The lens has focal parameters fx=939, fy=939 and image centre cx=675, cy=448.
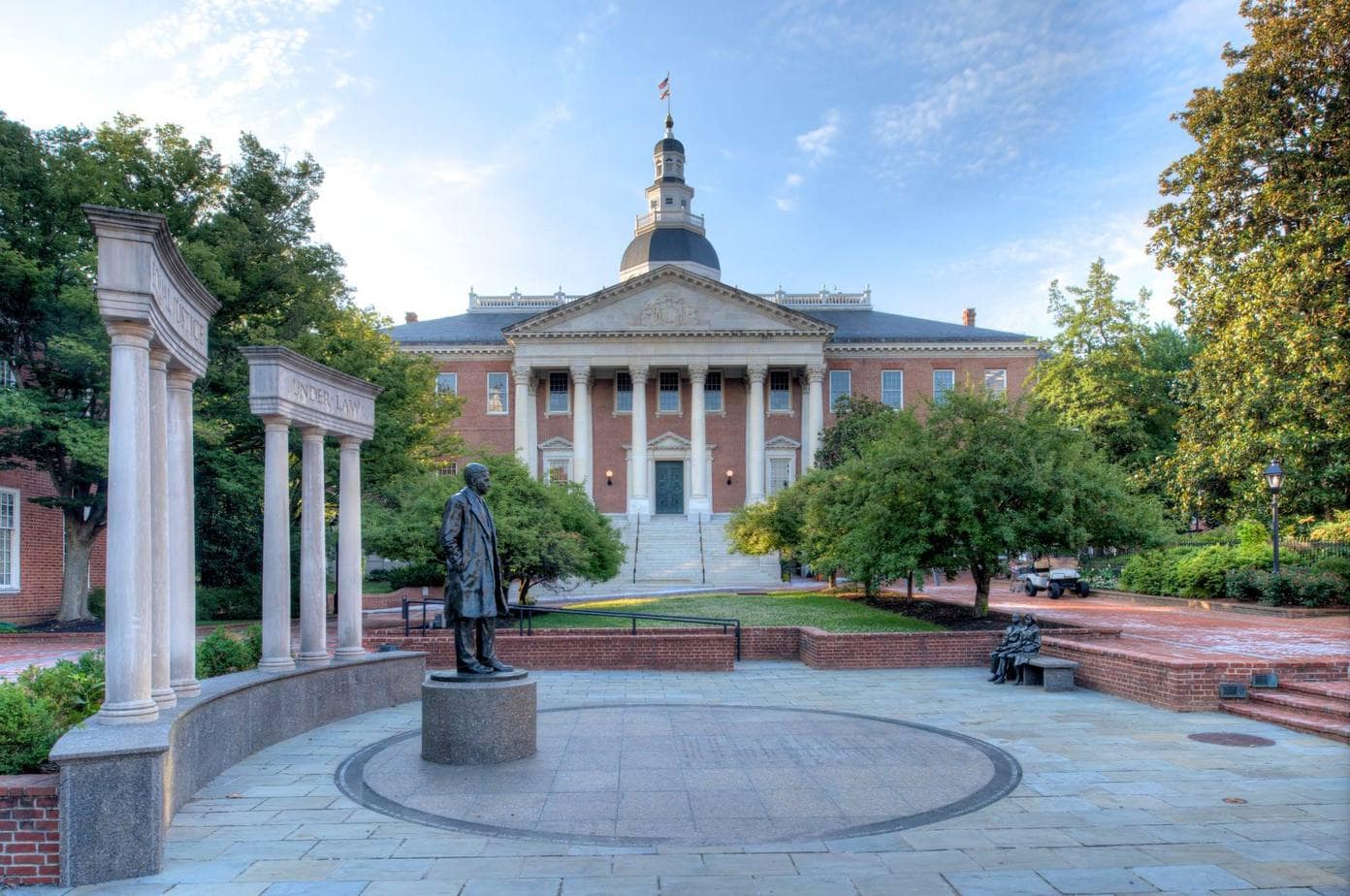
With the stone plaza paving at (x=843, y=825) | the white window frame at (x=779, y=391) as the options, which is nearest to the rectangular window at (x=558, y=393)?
the white window frame at (x=779, y=391)

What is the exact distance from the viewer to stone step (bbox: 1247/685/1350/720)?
1059 cm

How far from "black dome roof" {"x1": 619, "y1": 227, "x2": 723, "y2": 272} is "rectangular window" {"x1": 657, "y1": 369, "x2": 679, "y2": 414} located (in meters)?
14.1

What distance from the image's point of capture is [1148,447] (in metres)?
42.4

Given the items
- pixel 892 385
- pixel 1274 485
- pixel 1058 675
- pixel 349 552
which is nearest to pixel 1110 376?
pixel 892 385

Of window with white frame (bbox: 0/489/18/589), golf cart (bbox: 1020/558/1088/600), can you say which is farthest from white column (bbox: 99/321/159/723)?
golf cart (bbox: 1020/558/1088/600)

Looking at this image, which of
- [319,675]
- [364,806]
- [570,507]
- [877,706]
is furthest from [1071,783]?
[570,507]

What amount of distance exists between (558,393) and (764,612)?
3171 cm

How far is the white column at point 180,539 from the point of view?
8.97 m

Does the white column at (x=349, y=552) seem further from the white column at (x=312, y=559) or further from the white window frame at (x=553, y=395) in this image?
the white window frame at (x=553, y=395)

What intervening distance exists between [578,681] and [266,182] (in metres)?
18.1

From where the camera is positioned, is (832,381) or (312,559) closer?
(312,559)

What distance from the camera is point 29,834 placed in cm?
607

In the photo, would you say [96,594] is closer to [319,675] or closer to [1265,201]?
[319,675]

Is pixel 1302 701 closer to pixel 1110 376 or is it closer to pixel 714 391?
pixel 1110 376
